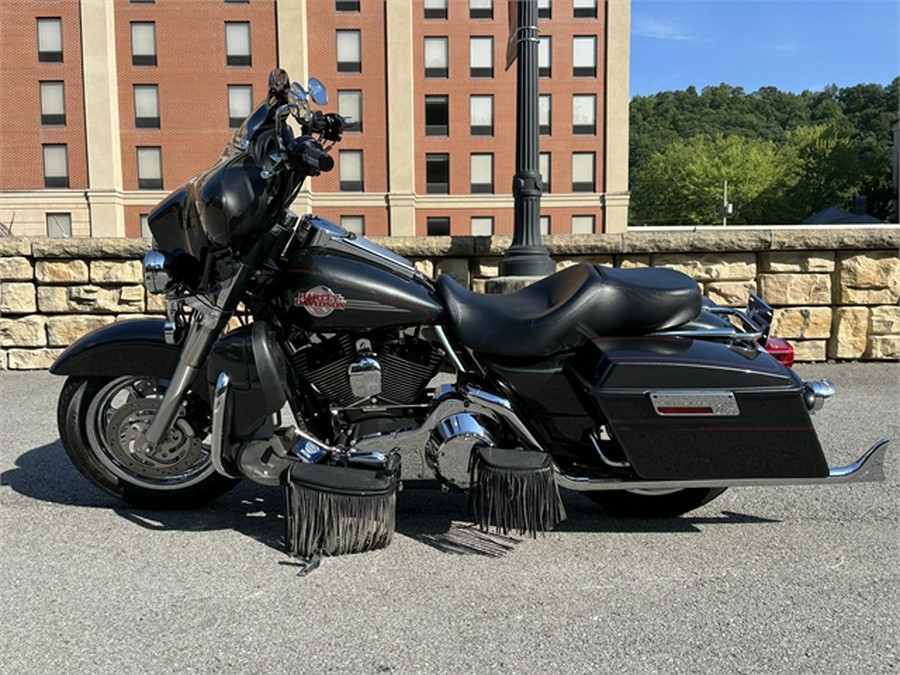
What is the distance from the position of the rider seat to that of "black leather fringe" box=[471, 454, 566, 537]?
17.7 inches

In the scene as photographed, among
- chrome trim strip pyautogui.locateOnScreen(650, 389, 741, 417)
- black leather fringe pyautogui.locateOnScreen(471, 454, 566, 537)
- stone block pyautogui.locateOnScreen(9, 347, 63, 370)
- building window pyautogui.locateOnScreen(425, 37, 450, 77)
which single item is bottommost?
stone block pyautogui.locateOnScreen(9, 347, 63, 370)

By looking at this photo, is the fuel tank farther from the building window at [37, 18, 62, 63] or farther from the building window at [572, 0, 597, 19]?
the building window at [37, 18, 62, 63]

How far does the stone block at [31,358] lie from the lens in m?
6.59

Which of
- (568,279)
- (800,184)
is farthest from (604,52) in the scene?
(568,279)

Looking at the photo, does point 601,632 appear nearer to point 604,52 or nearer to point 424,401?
point 424,401

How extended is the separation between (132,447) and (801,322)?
5.78 meters

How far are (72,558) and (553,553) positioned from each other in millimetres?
1861

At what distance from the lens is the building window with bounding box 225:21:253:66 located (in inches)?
1346

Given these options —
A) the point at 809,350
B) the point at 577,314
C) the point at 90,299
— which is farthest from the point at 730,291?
the point at 90,299

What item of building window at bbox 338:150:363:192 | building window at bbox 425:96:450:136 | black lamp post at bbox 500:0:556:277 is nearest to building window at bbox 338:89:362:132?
building window at bbox 338:150:363:192

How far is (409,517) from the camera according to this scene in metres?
3.16

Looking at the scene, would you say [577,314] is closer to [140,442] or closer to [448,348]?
[448,348]

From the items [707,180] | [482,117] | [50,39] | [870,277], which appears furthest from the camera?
[707,180]

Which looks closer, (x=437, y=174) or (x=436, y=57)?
(x=436, y=57)
